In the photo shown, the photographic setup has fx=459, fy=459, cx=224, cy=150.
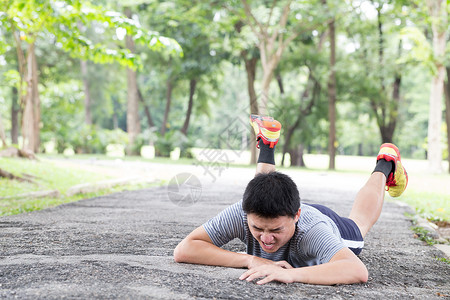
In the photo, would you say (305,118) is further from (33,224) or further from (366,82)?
(33,224)

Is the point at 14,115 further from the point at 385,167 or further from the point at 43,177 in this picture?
the point at 385,167

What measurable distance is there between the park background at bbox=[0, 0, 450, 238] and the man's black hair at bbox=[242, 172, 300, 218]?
172 inches

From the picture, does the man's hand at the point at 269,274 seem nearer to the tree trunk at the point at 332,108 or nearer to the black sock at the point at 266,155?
the black sock at the point at 266,155

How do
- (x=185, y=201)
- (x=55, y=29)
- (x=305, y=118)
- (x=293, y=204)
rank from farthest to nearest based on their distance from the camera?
(x=305, y=118) → (x=55, y=29) → (x=185, y=201) → (x=293, y=204)

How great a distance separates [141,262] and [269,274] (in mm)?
971

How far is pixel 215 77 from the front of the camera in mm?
27719

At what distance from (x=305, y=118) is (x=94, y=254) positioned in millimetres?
20515

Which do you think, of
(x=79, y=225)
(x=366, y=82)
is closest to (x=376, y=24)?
(x=366, y=82)

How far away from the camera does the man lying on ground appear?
2.76 m

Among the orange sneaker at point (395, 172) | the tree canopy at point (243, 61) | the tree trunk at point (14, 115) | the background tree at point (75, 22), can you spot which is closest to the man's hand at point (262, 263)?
the orange sneaker at point (395, 172)

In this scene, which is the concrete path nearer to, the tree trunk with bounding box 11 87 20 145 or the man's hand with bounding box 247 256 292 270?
the man's hand with bounding box 247 256 292 270

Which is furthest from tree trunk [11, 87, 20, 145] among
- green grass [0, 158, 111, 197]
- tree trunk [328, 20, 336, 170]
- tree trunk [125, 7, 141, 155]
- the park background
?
tree trunk [328, 20, 336, 170]

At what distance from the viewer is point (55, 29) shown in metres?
8.49

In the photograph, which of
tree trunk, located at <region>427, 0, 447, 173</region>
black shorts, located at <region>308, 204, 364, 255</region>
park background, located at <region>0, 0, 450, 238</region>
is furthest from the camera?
tree trunk, located at <region>427, 0, 447, 173</region>
